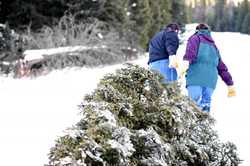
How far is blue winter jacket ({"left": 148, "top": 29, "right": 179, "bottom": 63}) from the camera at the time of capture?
11.4 metres

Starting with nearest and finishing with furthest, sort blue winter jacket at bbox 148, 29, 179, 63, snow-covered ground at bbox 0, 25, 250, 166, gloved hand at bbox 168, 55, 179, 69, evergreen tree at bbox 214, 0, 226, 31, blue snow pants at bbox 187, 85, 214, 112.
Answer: snow-covered ground at bbox 0, 25, 250, 166
blue snow pants at bbox 187, 85, 214, 112
gloved hand at bbox 168, 55, 179, 69
blue winter jacket at bbox 148, 29, 179, 63
evergreen tree at bbox 214, 0, 226, 31

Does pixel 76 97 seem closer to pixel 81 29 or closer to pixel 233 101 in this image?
pixel 233 101

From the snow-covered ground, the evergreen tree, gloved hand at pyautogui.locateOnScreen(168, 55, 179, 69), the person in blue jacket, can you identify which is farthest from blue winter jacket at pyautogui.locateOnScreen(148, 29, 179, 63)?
the evergreen tree

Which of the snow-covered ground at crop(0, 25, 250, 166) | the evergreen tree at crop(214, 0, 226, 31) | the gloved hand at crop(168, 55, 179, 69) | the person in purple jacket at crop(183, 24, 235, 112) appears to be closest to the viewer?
the snow-covered ground at crop(0, 25, 250, 166)

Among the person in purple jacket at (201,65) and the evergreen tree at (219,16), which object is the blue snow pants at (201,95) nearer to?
the person in purple jacket at (201,65)

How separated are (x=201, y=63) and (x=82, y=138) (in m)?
5.72

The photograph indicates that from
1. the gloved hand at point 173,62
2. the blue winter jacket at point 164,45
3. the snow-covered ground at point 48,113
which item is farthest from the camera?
the blue winter jacket at point 164,45

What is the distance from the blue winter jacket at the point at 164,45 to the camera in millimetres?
11445

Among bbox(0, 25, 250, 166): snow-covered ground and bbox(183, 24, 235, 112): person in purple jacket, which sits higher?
bbox(183, 24, 235, 112): person in purple jacket

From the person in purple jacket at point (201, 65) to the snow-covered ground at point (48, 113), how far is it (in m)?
0.71

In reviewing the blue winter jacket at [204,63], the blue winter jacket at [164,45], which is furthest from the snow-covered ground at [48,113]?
the blue winter jacket at [164,45]

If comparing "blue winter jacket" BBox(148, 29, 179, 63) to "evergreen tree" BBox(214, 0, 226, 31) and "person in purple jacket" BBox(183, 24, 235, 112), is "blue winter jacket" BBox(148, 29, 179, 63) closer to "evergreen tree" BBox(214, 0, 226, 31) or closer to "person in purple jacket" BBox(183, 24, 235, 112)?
"person in purple jacket" BBox(183, 24, 235, 112)

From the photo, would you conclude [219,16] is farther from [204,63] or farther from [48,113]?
[204,63]

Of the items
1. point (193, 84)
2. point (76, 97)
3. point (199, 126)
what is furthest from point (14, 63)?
point (199, 126)
